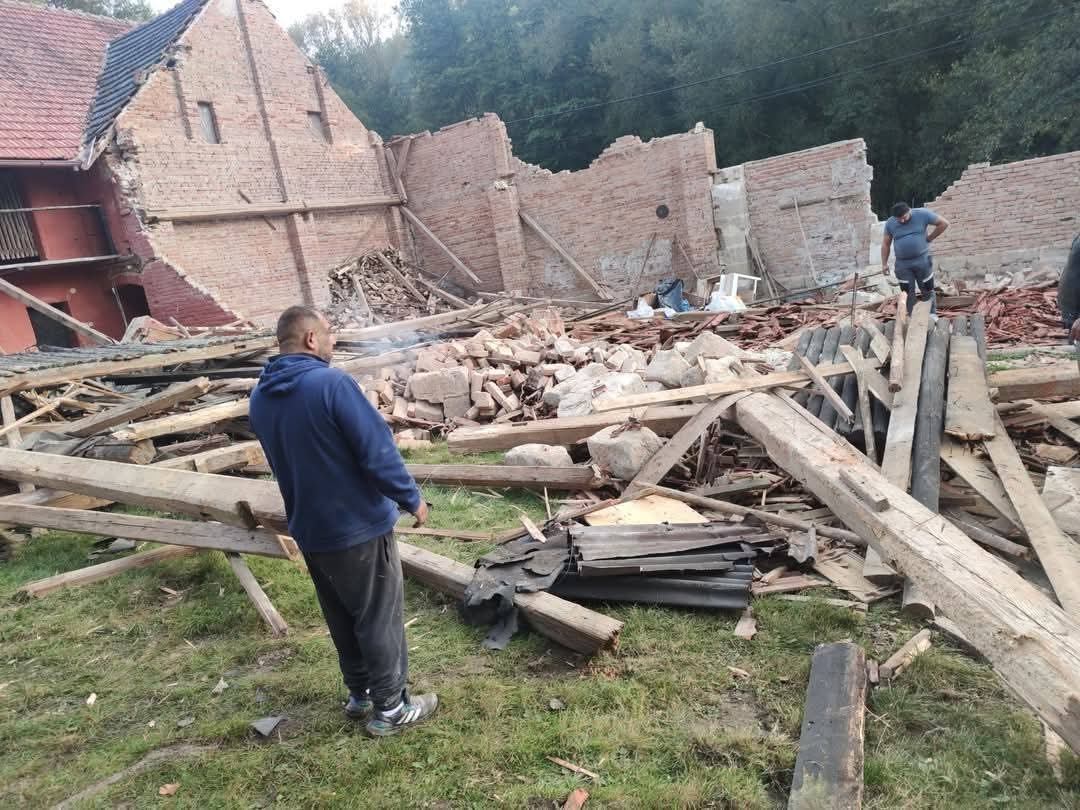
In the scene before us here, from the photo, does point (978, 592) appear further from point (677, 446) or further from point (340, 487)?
point (677, 446)

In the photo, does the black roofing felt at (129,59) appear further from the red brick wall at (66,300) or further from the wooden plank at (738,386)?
the wooden plank at (738,386)

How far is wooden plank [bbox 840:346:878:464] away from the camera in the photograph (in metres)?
4.89

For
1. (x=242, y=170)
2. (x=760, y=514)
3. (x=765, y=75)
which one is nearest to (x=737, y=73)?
(x=765, y=75)

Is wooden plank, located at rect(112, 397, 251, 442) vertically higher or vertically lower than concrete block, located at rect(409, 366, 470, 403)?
higher

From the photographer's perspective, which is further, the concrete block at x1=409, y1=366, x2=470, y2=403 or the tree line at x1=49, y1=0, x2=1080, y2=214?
the tree line at x1=49, y1=0, x2=1080, y2=214

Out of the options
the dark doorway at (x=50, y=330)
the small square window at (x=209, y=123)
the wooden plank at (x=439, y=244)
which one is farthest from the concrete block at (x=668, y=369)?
the small square window at (x=209, y=123)

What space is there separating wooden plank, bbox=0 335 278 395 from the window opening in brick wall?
12.5 metres

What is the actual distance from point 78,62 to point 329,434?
2098 centimetres

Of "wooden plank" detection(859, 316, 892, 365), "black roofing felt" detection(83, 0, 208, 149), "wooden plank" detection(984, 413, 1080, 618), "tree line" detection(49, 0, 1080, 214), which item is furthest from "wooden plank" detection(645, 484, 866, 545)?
"tree line" detection(49, 0, 1080, 214)

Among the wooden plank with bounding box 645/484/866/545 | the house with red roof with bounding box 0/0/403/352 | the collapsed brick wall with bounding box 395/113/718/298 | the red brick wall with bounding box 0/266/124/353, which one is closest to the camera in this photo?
the wooden plank with bounding box 645/484/866/545

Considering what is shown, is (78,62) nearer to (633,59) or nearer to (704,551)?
(633,59)

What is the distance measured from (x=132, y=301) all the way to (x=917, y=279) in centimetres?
1727

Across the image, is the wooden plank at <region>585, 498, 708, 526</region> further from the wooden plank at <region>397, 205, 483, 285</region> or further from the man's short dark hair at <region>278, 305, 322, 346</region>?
the wooden plank at <region>397, 205, 483, 285</region>

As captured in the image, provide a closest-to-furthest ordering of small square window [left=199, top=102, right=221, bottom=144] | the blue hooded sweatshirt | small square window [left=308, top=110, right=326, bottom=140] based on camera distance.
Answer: the blue hooded sweatshirt, small square window [left=199, top=102, right=221, bottom=144], small square window [left=308, top=110, right=326, bottom=140]
